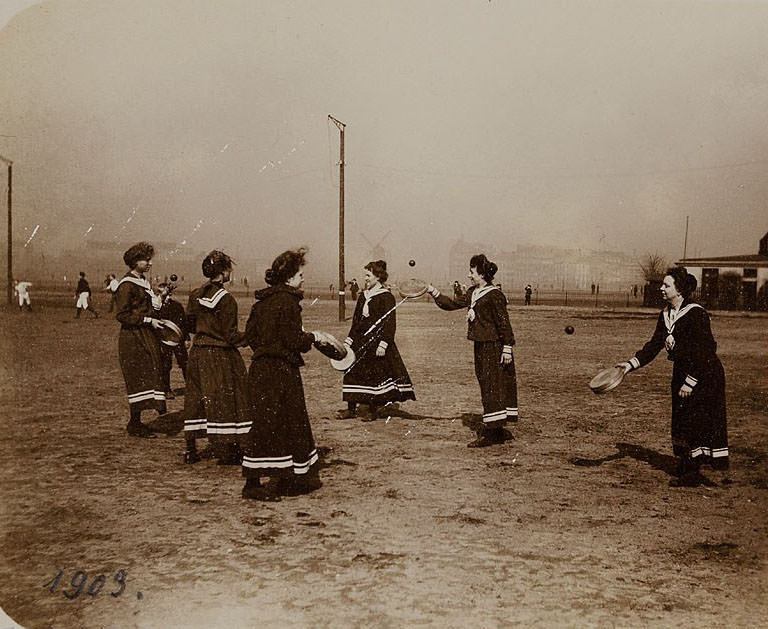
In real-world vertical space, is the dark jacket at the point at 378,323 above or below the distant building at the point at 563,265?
below

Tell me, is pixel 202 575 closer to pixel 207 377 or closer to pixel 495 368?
pixel 207 377

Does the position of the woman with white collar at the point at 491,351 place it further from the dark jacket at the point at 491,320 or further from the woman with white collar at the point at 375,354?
the woman with white collar at the point at 375,354

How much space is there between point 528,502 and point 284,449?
186 centimetres

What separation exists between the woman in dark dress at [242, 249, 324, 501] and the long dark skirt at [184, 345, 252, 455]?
94 centimetres

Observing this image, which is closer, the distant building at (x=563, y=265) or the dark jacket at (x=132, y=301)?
the dark jacket at (x=132, y=301)

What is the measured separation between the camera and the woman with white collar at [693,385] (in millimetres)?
5242

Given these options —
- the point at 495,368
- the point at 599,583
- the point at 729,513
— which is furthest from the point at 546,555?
the point at 495,368

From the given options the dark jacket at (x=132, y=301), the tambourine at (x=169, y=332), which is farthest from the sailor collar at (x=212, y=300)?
the dark jacket at (x=132, y=301)

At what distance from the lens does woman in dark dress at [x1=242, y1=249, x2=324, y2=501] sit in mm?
4805

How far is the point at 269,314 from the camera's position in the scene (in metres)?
4.80

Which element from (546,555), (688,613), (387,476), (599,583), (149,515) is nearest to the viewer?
(688,613)

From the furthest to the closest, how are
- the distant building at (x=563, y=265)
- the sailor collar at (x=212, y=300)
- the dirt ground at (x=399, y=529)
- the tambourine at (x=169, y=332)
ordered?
the distant building at (x=563, y=265) → the tambourine at (x=169, y=332) → the sailor collar at (x=212, y=300) → the dirt ground at (x=399, y=529)

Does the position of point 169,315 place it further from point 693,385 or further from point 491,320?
point 693,385

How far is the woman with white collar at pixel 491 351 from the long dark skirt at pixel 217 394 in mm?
2335
